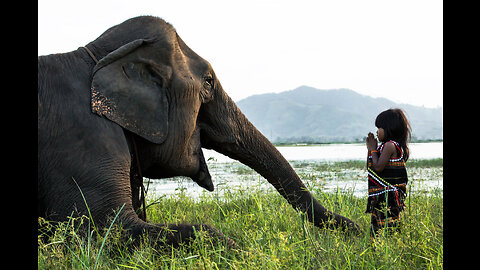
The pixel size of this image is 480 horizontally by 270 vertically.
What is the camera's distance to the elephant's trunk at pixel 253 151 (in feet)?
15.1

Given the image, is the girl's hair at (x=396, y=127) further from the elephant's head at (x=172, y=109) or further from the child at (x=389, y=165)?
the elephant's head at (x=172, y=109)

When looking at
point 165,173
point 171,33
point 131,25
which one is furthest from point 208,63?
point 165,173

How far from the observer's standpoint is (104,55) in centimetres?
401

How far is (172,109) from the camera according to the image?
4.00m

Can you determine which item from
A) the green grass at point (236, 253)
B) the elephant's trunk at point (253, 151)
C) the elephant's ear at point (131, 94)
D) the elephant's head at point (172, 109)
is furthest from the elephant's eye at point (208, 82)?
the green grass at point (236, 253)

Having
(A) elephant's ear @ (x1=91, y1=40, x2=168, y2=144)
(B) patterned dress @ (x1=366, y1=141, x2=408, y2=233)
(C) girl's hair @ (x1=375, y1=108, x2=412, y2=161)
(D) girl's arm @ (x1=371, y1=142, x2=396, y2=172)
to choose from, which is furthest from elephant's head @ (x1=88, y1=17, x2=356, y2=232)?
(C) girl's hair @ (x1=375, y1=108, x2=412, y2=161)

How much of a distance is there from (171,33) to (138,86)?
0.68m

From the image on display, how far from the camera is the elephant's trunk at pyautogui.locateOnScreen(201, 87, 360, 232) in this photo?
15.1 ft

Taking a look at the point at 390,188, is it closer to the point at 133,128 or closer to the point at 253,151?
the point at 253,151

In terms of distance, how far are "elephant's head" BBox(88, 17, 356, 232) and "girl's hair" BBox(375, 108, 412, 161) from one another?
0.95m

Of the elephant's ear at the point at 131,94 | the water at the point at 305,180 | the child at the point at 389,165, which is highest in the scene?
the elephant's ear at the point at 131,94

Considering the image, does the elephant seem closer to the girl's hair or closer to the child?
the child

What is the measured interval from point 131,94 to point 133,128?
Result: 30cm
